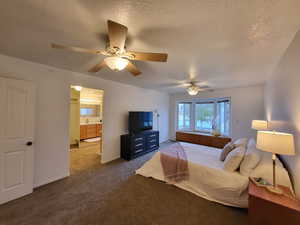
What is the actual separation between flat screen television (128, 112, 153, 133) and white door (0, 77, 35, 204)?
2.44 metres

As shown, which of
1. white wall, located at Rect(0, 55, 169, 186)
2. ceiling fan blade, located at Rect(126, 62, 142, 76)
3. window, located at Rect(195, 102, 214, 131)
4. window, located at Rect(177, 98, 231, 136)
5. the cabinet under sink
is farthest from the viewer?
the cabinet under sink

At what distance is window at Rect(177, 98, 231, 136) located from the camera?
5.20 meters

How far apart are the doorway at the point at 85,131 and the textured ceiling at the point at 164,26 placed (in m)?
1.95

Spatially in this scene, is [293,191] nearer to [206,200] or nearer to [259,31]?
[206,200]

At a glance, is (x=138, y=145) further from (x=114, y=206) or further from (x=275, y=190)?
(x=275, y=190)

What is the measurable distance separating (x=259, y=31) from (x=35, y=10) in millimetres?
2302

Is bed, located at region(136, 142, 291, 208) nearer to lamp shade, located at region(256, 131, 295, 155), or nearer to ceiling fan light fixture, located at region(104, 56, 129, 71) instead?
lamp shade, located at region(256, 131, 295, 155)

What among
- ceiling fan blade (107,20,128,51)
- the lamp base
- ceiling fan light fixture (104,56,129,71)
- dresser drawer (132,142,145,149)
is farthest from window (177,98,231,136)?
ceiling fan blade (107,20,128,51)

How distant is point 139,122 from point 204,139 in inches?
108

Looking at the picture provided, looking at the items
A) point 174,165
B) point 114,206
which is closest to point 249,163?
point 174,165

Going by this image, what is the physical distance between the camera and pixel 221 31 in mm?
1479

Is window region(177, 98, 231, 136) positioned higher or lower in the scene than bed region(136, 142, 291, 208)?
higher

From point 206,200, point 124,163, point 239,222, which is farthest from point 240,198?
point 124,163

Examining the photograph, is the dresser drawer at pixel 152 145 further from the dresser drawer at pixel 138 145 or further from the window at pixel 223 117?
the window at pixel 223 117
